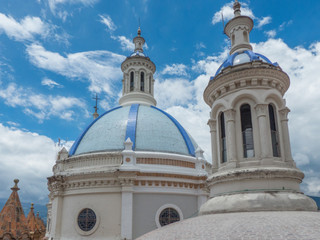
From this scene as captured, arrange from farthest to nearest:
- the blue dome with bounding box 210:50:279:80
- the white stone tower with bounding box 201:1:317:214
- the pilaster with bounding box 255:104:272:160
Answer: the blue dome with bounding box 210:50:279:80, the pilaster with bounding box 255:104:272:160, the white stone tower with bounding box 201:1:317:214

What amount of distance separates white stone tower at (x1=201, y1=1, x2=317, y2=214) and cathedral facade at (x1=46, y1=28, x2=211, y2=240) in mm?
9820

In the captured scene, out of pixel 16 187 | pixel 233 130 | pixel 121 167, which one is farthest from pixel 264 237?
pixel 16 187

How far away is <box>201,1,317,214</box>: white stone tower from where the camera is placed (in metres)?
7.49

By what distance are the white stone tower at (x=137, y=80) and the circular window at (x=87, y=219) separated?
1231 centimetres

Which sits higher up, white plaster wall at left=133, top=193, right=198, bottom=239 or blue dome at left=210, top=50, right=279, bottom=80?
blue dome at left=210, top=50, right=279, bottom=80

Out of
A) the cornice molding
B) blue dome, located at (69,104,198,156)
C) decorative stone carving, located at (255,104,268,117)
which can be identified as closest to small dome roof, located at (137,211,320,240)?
decorative stone carving, located at (255,104,268,117)

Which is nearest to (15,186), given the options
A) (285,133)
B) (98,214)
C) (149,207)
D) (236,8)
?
(98,214)

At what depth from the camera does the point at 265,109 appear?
854 cm

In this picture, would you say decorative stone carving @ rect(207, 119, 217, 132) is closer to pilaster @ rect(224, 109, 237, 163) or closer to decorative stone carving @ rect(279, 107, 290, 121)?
pilaster @ rect(224, 109, 237, 163)

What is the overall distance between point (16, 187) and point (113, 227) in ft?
28.8

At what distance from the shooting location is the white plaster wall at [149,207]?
18.6 meters

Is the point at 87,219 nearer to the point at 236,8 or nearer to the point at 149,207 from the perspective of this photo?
the point at 149,207

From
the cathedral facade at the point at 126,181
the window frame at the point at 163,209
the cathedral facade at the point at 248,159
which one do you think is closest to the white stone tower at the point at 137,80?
the cathedral facade at the point at 126,181

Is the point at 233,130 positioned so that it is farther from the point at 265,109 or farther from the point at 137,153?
the point at 137,153
